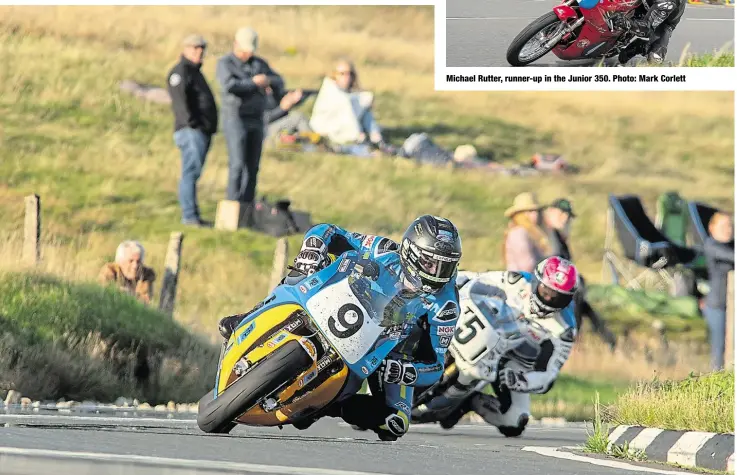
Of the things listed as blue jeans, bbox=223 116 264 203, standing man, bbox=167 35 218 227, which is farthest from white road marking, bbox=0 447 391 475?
blue jeans, bbox=223 116 264 203

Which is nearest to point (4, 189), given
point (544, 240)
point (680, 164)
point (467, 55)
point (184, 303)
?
point (184, 303)

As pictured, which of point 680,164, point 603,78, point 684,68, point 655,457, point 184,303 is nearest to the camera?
point 655,457

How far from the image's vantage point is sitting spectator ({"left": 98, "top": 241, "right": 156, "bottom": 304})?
1748 cm

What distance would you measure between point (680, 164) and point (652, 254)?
6.23 m

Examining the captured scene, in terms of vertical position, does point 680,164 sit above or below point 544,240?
above

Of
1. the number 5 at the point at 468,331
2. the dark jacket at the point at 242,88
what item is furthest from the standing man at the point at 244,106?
the number 5 at the point at 468,331

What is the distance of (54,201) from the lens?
23844 millimetres

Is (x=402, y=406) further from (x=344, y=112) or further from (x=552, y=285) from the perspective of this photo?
(x=344, y=112)

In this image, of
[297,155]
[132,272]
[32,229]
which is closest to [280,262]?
[132,272]

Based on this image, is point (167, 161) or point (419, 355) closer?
point (419, 355)

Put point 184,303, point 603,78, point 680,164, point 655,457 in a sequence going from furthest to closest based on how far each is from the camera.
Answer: point 680,164 → point 603,78 → point 184,303 → point 655,457

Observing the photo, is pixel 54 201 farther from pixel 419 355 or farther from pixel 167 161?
pixel 419 355

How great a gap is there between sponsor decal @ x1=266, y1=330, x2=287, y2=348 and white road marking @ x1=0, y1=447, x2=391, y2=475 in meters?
1.50

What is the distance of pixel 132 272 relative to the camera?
693 inches
